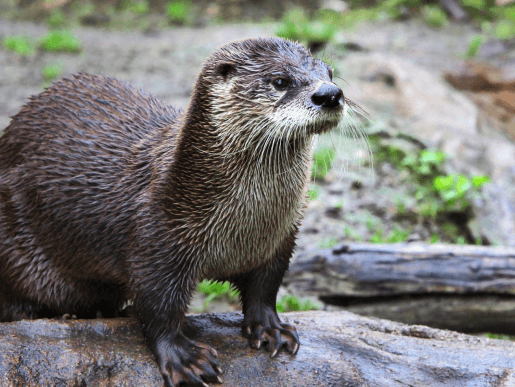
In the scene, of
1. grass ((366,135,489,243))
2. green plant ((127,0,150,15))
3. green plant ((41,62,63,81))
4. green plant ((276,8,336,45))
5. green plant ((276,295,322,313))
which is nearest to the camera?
green plant ((276,295,322,313))

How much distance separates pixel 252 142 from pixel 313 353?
3.14ft

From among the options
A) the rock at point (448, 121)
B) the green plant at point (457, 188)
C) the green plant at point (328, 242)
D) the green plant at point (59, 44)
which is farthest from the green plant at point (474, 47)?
the green plant at point (59, 44)

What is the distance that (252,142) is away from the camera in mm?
2314

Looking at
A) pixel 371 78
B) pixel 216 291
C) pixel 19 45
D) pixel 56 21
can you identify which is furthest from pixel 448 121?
pixel 56 21

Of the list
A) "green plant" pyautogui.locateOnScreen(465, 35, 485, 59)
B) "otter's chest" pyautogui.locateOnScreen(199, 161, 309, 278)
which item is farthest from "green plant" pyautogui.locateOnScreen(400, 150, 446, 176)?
"otter's chest" pyautogui.locateOnScreen(199, 161, 309, 278)

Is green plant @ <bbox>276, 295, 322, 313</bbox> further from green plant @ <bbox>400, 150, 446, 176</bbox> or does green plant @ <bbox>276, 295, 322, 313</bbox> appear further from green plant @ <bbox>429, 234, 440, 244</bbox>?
green plant @ <bbox>400, 150, 446, 176</bbox>

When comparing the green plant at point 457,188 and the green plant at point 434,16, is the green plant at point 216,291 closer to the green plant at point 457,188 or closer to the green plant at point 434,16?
the green plant at point 457,188

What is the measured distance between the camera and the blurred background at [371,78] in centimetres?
472

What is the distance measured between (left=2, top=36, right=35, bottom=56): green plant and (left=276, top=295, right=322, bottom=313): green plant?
5216 mm

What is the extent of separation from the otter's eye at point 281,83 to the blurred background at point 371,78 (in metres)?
0.32

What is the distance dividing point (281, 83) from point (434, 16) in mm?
7144

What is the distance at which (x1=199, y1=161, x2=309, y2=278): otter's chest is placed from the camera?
7.88 feet

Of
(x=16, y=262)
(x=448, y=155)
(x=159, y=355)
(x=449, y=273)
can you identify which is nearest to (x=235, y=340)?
(x=159, y=355)

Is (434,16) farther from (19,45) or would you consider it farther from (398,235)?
(19,45)
